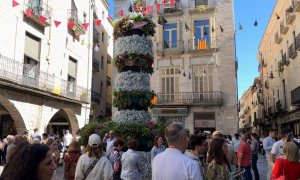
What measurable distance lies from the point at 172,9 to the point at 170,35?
2.15 metres

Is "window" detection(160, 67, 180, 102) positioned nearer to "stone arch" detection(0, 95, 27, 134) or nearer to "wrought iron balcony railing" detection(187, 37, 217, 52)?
"wrought iron balcony railing" detection(187, 37, 217, 52)

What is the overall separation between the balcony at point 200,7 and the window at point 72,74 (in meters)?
10.7

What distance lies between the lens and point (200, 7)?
83.0 ft

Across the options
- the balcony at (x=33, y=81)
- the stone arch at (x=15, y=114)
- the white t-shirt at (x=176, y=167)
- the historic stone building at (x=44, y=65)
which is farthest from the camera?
the historic stone building at (x=44, y=65)

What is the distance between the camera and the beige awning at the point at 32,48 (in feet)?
53.2

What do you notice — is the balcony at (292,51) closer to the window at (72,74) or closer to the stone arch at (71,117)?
the window at (72,74)

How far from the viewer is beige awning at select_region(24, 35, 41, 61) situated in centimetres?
1623

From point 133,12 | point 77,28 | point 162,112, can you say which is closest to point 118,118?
point 133,12

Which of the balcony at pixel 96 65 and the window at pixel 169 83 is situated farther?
the balcony at pixel 96 65

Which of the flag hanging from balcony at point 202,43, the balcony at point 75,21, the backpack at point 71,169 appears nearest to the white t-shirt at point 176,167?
the backpack at point 71,169

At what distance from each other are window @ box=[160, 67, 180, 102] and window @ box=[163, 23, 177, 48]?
211 cm

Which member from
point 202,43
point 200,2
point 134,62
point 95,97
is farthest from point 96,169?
point 200,2

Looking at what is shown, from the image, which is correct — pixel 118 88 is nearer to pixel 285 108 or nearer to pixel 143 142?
pixel 143 142

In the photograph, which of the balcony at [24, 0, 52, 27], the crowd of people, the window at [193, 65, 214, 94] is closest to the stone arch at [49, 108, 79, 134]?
the balcony at [24, 0, 52, 27]
